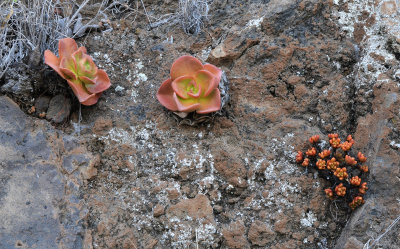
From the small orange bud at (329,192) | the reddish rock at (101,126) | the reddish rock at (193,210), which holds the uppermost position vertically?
the small orange bud at (329,192)

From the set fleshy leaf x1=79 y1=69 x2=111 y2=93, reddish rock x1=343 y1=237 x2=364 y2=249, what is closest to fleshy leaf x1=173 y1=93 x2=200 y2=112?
fleshy leaf x1=79 y1=69 x2=111 y2=93

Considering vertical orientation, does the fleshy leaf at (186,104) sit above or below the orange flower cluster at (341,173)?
above

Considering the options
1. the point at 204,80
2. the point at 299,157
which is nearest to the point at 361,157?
the point at 299,157

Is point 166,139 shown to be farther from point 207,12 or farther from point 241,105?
point 207,12

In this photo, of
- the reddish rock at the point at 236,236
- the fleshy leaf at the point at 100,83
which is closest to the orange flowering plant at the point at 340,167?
the reddish rock at the point at 236,236

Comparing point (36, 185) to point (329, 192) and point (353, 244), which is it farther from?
point (353, 244)

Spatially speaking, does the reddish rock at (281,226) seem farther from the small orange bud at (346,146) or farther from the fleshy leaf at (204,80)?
the fleshy leaf at (204,80)
